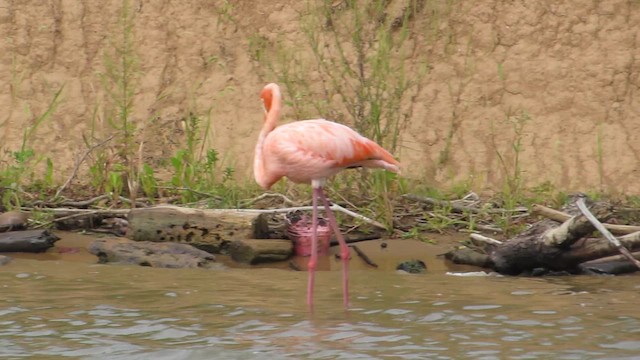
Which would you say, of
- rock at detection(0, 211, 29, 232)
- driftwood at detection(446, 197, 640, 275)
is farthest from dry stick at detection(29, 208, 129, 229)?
driftwood at detection(446, 197, 640, 275)

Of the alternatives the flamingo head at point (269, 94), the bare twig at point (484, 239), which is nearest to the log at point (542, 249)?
the bare twig at point (484, 239)

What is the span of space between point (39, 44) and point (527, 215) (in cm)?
545

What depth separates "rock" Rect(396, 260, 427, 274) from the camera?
820cm

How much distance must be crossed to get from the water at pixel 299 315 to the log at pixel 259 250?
0.65 ft

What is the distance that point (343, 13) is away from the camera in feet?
37.7

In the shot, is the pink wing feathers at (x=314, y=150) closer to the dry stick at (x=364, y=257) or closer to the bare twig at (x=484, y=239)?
the dry stick at (x=364, y=257)

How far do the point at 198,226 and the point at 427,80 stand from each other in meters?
3.51

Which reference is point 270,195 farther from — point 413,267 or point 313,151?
point 313,151

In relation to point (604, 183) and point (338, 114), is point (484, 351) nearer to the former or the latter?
point (338, 114)

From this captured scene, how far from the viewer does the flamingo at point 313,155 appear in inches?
285

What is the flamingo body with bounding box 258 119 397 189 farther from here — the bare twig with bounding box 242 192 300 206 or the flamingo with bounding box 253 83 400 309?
the bare twig with bounding box 242 192 300 206

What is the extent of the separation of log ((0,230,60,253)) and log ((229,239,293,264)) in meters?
1.37

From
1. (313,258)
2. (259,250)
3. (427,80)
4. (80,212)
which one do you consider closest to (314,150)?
(313,258)

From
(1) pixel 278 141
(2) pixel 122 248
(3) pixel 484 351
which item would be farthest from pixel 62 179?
(3) pixel 484 351
